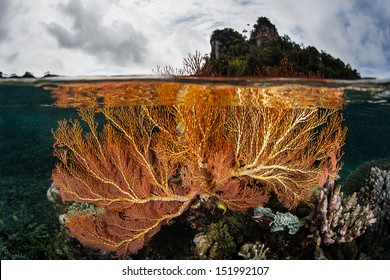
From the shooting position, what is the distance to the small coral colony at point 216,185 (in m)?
7.18

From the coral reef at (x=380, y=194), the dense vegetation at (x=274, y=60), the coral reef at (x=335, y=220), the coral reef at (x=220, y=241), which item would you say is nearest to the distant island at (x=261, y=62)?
the dense vegetation at (x=274, y=60)

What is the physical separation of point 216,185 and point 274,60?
222 inches

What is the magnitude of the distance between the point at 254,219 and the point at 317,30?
5677 mm

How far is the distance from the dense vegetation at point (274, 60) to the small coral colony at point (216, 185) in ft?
9.03

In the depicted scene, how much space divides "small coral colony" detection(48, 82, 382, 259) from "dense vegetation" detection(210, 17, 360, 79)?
2.75 metres

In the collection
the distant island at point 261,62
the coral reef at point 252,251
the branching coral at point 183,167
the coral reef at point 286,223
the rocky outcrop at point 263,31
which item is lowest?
the coral reef at point 252,251

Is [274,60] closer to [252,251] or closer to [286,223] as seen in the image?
[286,223]

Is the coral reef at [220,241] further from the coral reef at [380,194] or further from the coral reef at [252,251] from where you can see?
the coral reef at [380,194]

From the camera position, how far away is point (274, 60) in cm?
1121

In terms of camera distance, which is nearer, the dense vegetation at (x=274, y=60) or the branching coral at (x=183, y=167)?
the branching coral at (x=183, y=167)

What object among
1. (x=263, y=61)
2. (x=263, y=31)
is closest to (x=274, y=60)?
(x=263, y=61)

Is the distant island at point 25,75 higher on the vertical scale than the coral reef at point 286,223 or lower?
higher

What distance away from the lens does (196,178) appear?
721 cm
